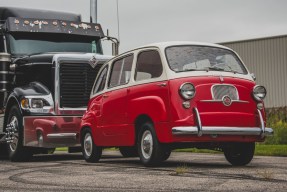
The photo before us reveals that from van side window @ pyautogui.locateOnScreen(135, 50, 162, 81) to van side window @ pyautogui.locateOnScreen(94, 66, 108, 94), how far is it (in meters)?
1.42

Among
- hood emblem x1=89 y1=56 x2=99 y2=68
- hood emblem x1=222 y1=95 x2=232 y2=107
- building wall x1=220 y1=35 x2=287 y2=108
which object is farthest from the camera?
building wall x1=220 y1=35 x2=287 y2=108

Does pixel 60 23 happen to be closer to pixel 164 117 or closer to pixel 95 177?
pixel 164 117

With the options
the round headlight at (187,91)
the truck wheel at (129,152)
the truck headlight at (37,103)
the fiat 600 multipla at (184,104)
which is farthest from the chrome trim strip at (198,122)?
the truck wheel at (129,152)

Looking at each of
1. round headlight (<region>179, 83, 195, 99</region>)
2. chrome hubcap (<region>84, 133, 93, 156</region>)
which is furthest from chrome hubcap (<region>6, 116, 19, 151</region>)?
round headlight (<region>179, 83, 195, 99</region>)

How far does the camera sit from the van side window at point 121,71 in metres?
10.4

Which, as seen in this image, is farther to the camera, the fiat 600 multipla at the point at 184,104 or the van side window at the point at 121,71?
the van side window at the point at 121,71

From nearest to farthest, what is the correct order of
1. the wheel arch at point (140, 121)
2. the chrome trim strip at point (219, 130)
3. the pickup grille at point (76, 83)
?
1. the chrome trim strip at point (219, 130)
2. the wheel arch at point (140, 121)
3. the pickup grille at point (76, 83)

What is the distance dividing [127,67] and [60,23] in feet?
12.0

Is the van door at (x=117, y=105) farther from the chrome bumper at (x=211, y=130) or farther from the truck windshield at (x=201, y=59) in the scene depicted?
the chrome bumper at (x=211, y=130)

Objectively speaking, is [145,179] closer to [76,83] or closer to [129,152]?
[76,83]

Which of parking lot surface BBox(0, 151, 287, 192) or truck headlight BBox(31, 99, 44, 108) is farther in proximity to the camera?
truck headlight BBox(31, 99, 44, 108)

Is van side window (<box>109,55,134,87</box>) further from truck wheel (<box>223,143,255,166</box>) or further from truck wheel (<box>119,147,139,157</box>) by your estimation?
truck wheel (<box>119,147,139,157</box>)

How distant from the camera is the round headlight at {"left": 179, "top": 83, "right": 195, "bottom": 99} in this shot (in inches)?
352

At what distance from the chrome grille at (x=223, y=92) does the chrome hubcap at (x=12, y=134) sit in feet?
16.0
